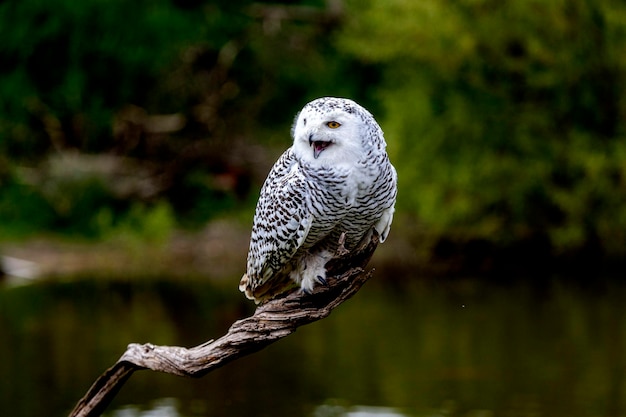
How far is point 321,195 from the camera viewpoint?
4.27 metres

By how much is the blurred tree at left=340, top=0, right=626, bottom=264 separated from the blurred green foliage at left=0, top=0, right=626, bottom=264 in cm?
2

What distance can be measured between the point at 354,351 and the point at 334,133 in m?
4.95

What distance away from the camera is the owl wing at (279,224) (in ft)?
14.3

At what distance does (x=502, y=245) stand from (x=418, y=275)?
3.70 feet

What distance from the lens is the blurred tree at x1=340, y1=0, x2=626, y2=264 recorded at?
37.8 ft

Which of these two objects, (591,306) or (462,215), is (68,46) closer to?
(462,215)

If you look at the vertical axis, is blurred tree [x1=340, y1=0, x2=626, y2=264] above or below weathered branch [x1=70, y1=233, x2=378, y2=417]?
above

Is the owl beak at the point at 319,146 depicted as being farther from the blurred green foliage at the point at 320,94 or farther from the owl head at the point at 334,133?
the blurred green foliage at the point at 320,94

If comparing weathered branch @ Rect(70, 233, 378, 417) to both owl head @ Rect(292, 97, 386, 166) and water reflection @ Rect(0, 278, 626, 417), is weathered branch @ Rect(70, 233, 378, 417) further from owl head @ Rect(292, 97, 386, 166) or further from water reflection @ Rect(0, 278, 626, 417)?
water reflection @ Rect(0, 278, 626, 417)

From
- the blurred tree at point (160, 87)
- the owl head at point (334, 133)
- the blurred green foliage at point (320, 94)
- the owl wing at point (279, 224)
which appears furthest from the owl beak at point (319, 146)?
the blurred tree at point (160, 87)

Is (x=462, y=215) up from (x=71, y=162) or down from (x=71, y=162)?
down

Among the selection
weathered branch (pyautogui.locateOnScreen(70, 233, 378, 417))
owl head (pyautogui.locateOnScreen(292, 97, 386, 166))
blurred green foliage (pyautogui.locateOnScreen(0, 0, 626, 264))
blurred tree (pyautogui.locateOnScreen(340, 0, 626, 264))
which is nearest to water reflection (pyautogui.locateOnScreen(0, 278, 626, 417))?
blurred tree (pyautogui.locateOnScreen(340, 0, 626, 264))

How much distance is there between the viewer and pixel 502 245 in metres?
12.4

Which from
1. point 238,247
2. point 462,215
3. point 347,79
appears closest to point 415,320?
point 462,215
